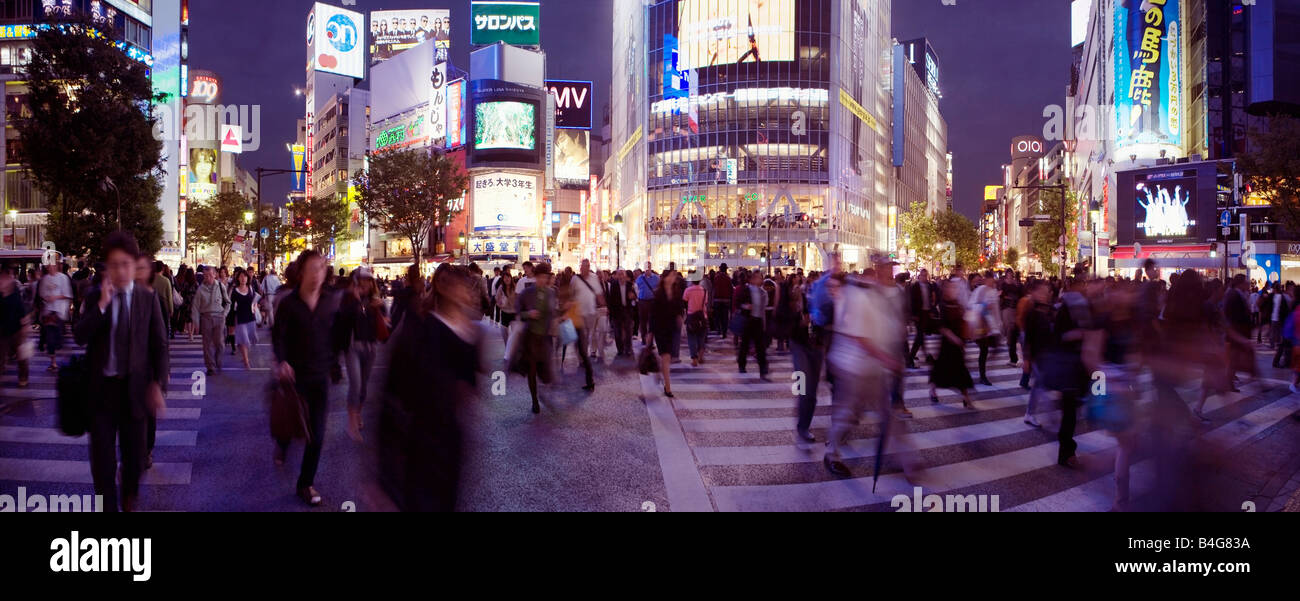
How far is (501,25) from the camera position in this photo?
282 feet

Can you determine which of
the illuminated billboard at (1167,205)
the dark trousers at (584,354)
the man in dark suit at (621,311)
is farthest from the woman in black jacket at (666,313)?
the illuminated billboard at (1167,205)

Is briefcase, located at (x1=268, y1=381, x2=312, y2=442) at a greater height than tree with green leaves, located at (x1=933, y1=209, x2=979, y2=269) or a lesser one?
lesser

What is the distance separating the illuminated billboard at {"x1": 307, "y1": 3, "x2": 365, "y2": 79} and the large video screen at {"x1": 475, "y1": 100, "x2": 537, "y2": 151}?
4901cm

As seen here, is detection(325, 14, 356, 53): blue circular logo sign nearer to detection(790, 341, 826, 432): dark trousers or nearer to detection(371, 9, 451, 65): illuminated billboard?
detection(371, 9, 451, 65): illuminated billboard

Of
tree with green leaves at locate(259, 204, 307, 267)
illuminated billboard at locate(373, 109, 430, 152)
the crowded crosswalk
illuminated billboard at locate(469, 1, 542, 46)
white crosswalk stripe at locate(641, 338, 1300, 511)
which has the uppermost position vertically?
illuminated billboard at locate(469, 1, 542, 46)

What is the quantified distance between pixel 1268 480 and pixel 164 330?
8.75 meters

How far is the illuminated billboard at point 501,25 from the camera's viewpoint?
86.0m

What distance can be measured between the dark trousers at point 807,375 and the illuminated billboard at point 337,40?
116441 millimetres

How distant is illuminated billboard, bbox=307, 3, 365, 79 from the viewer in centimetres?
10781

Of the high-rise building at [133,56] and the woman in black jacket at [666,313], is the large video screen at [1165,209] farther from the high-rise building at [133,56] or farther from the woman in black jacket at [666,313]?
the high-rise building at [133,56]

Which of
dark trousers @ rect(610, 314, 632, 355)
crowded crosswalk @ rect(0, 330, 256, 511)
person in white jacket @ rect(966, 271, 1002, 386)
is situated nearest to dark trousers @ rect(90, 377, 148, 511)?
crowded crosswalk @ rect(0, 330, 256, 511)

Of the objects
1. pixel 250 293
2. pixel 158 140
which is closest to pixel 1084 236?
pixel 250 293

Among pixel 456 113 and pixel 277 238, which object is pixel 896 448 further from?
pixel 456 113
